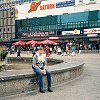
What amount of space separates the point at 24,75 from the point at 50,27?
66.4 m

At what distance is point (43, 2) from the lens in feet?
268

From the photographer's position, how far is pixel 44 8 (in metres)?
81.1

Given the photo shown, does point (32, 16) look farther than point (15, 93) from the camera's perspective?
Yes

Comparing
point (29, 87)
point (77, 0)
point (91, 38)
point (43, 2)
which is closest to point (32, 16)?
point (43, 2)

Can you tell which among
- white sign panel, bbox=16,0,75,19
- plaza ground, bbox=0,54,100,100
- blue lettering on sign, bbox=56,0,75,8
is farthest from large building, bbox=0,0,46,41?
plaza ground, bbox=0,54,100,100

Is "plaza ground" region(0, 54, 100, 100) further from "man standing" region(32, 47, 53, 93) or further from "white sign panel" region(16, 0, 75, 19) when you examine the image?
"white sign panel" region(16, 0, 75, 19)

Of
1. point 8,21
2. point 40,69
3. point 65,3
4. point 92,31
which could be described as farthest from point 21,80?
point 8,21

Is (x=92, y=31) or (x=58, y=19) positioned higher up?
(x=58, y=19)

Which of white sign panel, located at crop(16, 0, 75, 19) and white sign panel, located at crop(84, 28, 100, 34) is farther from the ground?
white sign panel, located at crop(16, 0, 75, 19)

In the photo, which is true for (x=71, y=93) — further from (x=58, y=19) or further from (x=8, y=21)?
(x=8, y=21)

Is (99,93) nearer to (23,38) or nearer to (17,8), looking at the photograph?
(23,38)

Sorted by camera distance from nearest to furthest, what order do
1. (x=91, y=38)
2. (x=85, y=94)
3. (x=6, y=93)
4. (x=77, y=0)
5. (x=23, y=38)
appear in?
(x=6, y=93) < (x=85, y=94) < (x=91, y=38) < (x=77, y=0) < (x=23, y=38)

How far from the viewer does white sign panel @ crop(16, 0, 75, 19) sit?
75688 mm

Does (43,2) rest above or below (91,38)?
above
